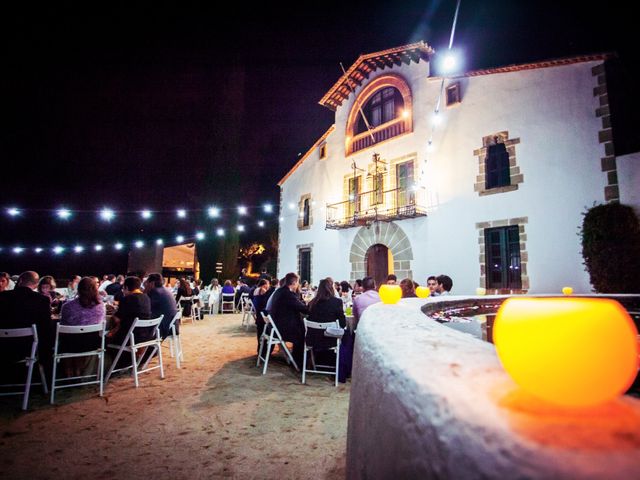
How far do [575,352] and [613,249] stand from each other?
662cm

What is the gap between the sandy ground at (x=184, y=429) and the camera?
6.54 ft

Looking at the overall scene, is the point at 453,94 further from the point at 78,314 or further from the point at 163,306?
the point at 78,314

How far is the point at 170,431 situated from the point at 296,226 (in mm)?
9896

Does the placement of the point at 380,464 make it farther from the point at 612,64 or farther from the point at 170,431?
the point at 612,64

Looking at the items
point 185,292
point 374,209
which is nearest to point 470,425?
point 185,292

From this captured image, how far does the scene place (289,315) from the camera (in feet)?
13.6

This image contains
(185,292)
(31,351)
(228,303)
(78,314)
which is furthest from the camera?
(228,303)

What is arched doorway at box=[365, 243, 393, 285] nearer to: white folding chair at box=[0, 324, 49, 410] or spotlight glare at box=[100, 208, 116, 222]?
white folding chair at box=[0, 324, 49, 410]

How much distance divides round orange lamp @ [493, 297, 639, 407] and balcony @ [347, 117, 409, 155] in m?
9.50

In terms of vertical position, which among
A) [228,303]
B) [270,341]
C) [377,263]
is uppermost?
[377,263]

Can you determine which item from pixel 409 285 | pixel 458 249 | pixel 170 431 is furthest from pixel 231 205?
pixel 170 431

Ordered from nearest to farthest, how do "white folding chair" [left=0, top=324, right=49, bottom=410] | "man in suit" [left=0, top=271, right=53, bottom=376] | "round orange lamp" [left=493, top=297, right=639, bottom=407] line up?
"round orange lamp" [left=493, top=297, right=639, bottom=407]
"white folding chair" [left=0, top=324, right=49, bottom=410]
"man in suit" [left=0, top=271, right=53, bottom=376]

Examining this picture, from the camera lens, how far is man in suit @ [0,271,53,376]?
297 centimetres

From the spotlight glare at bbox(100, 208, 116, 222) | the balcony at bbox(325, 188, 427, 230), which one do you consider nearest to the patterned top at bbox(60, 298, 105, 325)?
the balcony at bbox(325, 188, 427, 230)
